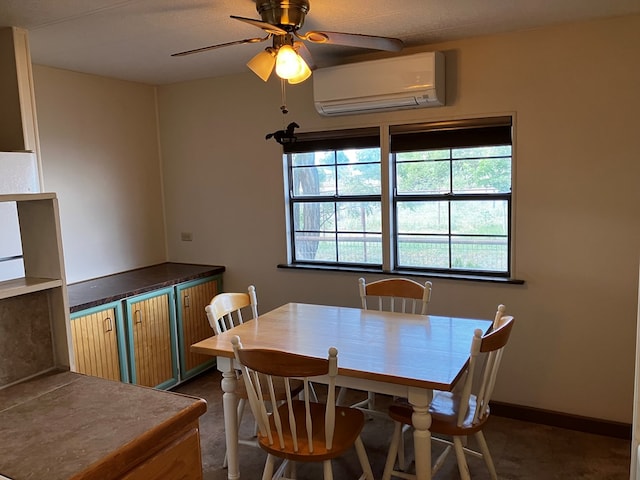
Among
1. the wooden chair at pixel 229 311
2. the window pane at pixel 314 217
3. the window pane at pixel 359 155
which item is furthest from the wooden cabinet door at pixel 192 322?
the window pane at pixel 359 155

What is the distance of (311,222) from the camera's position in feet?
12.9

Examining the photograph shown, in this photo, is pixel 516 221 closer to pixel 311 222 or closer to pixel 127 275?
pixel 311 222

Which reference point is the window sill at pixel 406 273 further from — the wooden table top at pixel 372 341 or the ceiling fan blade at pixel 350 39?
the ceiling fan blade at pixel 350 39

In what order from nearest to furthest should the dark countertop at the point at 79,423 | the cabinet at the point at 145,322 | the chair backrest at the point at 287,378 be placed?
1. the dark countertop at the point at 79,423
2. the chair backrest at the point at 287,378
3. the cabinet at the point at 145,322

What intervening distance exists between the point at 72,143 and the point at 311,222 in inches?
72.2

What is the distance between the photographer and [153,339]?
358 centimetres

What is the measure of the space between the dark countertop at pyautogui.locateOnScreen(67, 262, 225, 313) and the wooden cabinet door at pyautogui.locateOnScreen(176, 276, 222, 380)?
0.26 feet

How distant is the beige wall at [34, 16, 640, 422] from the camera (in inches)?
113

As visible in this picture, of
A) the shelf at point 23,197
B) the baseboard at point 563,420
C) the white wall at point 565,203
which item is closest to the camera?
the shelf at point 23,197

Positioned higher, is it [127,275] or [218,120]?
[218,120]

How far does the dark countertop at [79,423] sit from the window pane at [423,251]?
2.31m

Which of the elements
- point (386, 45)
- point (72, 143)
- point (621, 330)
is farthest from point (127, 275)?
point (621, 330)

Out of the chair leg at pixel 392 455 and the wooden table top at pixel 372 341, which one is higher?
the wooden table top at pixel 372 341

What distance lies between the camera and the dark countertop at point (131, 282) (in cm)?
320
